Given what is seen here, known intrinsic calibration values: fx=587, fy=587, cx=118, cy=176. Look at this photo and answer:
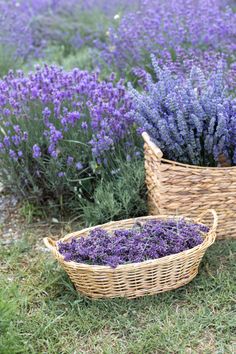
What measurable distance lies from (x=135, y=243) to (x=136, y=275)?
0.21 meters

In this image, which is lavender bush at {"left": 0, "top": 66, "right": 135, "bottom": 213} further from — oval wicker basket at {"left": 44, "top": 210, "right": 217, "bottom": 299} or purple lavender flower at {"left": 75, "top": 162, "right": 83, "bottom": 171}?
oval wicker basket at {"left": 44, "top": 210, "right": 217, "bottom": 299}

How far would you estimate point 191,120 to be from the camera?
3139mm

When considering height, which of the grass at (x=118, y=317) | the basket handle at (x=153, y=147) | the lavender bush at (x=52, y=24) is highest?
the lavender bush at (x=52, y=24)

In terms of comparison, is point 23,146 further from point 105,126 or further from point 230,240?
point 230,240

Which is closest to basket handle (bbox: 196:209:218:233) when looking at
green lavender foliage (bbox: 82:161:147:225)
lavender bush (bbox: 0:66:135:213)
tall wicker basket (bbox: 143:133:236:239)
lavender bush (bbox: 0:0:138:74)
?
tall wicker basket (bbox: 143:133:236:239)

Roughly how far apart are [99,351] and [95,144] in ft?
4.26

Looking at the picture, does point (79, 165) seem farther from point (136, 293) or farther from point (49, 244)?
point (136, 293)

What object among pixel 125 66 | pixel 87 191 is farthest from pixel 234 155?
pixel 125 66

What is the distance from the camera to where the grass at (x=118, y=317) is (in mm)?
2516

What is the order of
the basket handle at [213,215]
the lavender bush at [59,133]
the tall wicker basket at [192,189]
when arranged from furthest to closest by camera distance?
the lavender bush at [59,133]
the tall wicker basket at [192,189]
the basket handle at [213,215]

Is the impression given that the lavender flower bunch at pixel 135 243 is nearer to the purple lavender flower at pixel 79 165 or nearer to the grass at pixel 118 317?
the grass at pixel 118 317

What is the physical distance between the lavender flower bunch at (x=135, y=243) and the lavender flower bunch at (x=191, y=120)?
1.35 ft

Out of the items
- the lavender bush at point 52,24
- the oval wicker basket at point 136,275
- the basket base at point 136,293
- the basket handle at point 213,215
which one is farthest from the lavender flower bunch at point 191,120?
the lavender bush at point 52,24

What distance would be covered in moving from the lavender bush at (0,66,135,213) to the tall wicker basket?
0.39 metres
